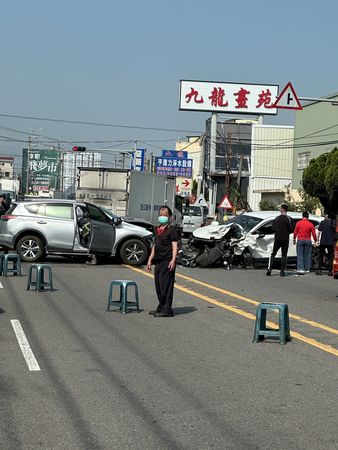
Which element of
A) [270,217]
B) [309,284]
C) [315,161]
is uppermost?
[315,161]

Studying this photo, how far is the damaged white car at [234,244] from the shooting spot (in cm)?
2020

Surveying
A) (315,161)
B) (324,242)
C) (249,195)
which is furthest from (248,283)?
(249,195)

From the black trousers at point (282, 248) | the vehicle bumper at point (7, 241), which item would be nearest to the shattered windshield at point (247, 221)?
the black trousers at point (282, 248)

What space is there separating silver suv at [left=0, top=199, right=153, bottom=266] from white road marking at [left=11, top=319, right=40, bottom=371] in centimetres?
915

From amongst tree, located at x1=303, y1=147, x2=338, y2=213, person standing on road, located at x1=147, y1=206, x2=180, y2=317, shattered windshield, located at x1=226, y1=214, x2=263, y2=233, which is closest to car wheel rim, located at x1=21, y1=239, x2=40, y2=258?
shattered windshield, located at x1=226, y1=214, x2=263, y2=233

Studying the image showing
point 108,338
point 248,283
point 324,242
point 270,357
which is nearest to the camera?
point 270,357

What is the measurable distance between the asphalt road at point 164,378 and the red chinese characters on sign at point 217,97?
155 feet

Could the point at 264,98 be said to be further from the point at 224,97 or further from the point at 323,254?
the point at 323,254

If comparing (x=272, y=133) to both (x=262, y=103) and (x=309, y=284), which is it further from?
(x=309, y=284)

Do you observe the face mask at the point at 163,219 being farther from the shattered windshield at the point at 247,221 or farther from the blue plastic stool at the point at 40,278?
the shattered windshield at the point at 247,221

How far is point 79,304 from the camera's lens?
1259 centimetres

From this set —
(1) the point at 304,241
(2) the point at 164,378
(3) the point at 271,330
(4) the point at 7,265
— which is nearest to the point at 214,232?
(1) the point at 304,241

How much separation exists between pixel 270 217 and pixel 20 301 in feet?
31.9

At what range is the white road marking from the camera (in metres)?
7.79
